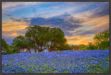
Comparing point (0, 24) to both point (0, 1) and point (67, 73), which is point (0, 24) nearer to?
point (0, 1)

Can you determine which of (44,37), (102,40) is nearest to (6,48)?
(44,37)

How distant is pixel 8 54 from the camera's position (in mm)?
17125

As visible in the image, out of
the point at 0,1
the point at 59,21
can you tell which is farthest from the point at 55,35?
the point at 0,1

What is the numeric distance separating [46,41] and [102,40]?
4.51ft

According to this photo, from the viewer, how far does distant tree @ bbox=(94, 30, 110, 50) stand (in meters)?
17.0

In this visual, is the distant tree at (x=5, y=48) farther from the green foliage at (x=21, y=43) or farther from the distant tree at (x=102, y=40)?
the distant tree at (x=102, y=40)

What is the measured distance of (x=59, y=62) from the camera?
17125 millimetres

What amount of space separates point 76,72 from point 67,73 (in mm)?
222

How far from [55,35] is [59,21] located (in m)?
0.36

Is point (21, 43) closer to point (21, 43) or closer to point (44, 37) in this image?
point (21, 43)

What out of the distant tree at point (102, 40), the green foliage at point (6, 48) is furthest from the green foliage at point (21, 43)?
the distant tree at point (102, 40)

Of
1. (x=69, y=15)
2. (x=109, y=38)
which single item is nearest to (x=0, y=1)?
(x=69, y=15)

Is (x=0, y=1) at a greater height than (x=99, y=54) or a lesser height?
greater

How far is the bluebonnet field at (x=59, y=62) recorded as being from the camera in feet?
56.0
